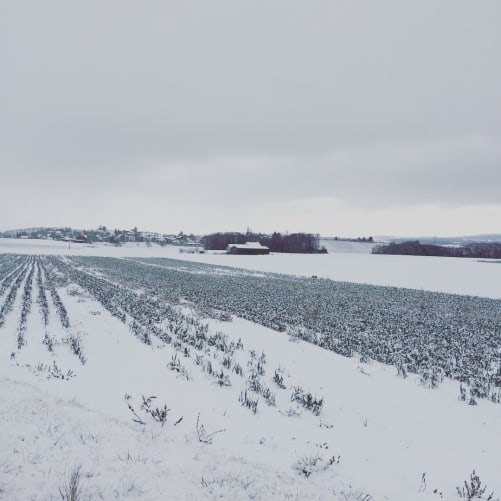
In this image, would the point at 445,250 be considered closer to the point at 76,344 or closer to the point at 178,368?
the point at 178,368

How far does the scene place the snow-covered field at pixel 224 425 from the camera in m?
3.84

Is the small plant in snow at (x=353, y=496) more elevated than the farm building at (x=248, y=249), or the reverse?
the farm building at (x=248, y=249)

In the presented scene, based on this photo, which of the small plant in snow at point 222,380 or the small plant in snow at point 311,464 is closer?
the small plant in snow at point 311,464

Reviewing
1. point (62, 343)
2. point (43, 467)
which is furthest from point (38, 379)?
point (43, 467)

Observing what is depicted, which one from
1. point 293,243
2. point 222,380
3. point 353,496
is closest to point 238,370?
point 222,380

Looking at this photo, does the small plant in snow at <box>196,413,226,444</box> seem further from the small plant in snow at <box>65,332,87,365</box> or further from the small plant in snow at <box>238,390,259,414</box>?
the small plant in snow at <box>65,332,87,365</box>

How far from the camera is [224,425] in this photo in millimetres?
5461

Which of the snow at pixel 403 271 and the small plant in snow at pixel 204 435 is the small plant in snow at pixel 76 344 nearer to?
the small plant in snow at pixel 204 435

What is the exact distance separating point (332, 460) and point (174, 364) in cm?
470

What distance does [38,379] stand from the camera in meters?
6.97

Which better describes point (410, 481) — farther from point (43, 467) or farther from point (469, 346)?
point (469, 346)

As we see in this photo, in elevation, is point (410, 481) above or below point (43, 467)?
below

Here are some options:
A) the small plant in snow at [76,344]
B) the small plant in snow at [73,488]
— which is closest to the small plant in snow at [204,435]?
the small plant in snow at [73,488]

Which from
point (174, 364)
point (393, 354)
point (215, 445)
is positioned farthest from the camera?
point (393, 354)
